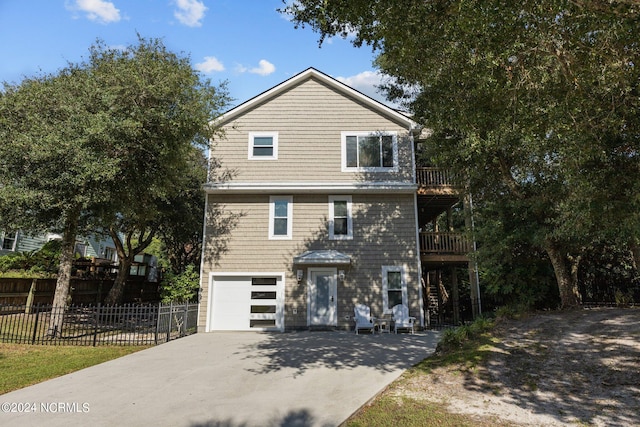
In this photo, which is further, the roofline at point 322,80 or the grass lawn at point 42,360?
the roofline at point 322,80

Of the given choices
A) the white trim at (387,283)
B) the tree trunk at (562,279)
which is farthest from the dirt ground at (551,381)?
the white trim at (387,283)

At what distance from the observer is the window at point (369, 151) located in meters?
14.0

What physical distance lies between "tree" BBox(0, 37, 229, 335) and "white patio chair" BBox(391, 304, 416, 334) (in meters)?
9.13

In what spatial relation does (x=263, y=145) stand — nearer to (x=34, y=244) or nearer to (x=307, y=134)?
(x=307, y=134)

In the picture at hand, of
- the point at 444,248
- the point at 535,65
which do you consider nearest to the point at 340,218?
the point at 444,248

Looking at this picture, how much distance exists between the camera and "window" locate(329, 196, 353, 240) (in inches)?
535

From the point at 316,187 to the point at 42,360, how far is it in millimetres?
9158

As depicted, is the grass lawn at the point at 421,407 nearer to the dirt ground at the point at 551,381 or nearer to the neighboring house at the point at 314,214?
the dirt ground at the point at 551,381

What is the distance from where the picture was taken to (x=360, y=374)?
6.57m

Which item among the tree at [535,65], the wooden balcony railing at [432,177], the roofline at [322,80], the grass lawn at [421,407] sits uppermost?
the roofline at [322,80]

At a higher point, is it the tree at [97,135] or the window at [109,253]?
the tree at [97,135]

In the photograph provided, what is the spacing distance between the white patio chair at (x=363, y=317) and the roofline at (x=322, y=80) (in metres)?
7.19

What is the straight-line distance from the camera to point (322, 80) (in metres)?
14.9

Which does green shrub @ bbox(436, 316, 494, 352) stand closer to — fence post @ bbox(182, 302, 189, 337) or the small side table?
the small side table
